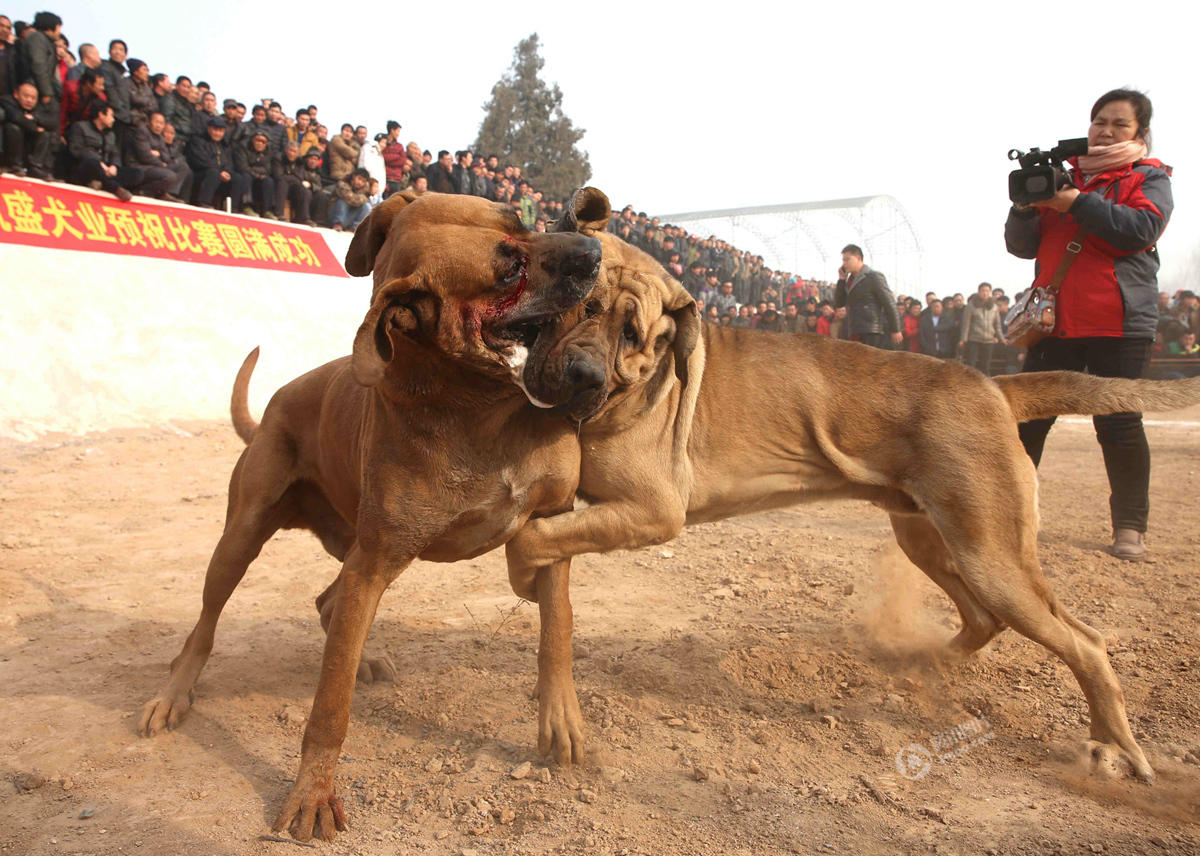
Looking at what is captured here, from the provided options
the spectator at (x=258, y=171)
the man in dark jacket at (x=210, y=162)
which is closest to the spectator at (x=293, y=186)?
the spectator at (x=258, y=171)

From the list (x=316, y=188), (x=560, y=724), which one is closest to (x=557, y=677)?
(x=560, y=724)

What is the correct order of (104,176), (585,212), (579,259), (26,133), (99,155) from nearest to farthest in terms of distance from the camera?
(579,259)
(585,212)
(26,133)
(99,155)
(104,176)

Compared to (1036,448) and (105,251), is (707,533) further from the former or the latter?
(105,251)

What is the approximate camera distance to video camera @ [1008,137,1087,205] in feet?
16.7

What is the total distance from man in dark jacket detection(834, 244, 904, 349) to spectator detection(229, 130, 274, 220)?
920 centimetres

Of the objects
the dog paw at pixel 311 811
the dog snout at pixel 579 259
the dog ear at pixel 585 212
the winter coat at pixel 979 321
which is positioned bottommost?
the dog paw at pixel 311 811

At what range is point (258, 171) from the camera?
14336 millimetres

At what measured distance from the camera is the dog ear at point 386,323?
2512 millimetres

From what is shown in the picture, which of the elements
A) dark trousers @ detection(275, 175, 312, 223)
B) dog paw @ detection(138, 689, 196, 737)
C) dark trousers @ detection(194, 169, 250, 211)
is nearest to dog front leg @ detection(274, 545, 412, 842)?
dog paw @ detection(138, 689, 196, 737)

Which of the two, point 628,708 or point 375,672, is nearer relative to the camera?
point 628,708

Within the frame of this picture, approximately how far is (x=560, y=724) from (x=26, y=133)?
11.4 meters

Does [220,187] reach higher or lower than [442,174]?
lower

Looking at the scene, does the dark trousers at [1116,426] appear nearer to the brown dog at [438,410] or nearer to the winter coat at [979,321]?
the brown dog at [438,410]

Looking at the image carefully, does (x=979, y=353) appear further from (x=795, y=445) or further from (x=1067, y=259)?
(x=795, y=445)
